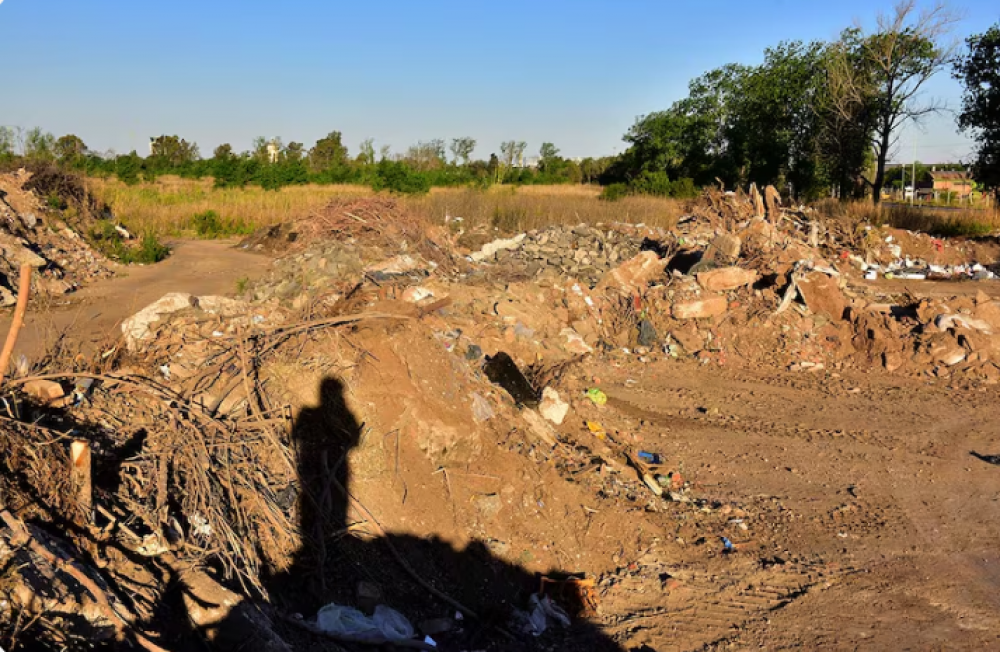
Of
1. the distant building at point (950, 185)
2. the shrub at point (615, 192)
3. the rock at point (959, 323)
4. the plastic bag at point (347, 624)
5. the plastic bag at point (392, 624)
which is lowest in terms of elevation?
the plastic bag at point (392, 624)

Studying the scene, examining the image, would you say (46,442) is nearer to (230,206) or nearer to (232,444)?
(232,444)

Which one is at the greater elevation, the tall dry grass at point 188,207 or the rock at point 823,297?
the tall dry grass at point 188,207

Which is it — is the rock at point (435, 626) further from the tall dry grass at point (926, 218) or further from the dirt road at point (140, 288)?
the tall dry grass at point (926, 218)

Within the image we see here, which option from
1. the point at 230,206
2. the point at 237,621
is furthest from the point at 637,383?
the point at 230,206

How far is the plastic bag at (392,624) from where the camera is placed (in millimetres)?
3354

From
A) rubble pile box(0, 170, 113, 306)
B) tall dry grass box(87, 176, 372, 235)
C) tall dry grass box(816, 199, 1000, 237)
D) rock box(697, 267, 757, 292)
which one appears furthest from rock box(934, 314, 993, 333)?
rubble pile box(0, 170, 113, 306)

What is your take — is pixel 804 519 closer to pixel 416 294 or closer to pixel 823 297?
pixel 416 294

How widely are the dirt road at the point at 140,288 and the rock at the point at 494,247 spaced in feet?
10.9

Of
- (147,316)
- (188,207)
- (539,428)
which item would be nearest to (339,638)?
(539,428)

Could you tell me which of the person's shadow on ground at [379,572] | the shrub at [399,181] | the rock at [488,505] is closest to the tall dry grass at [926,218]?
the shrub at [399,181]

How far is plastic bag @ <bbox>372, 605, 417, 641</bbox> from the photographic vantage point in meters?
3.35

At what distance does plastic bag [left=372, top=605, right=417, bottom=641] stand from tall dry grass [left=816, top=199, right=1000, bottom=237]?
15672 mm

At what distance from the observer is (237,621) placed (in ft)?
9.32

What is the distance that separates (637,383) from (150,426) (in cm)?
539
